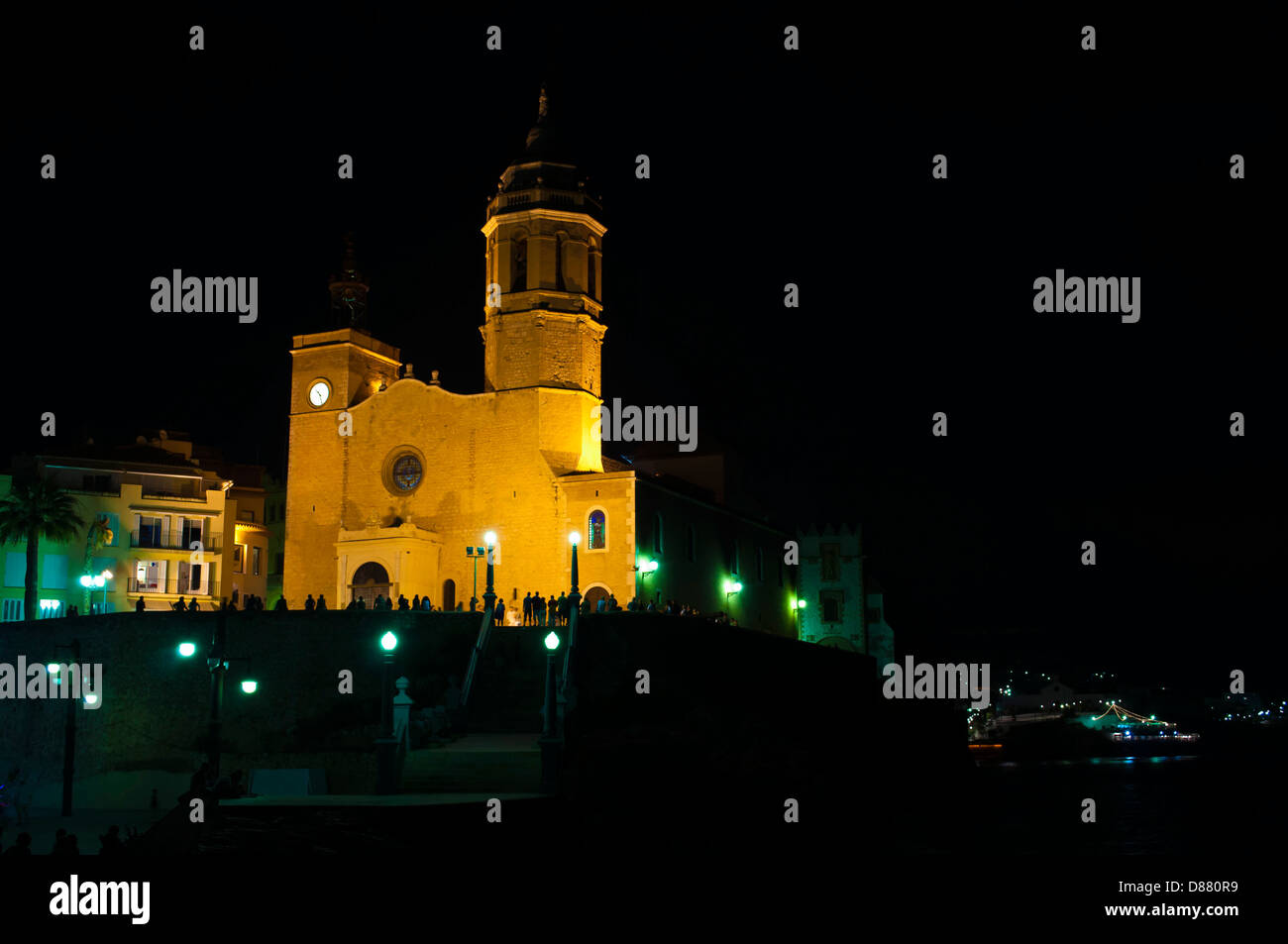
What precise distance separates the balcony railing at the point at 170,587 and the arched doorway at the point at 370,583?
987 cm

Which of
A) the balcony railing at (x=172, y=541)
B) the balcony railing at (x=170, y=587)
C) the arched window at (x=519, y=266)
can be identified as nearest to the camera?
the arched window at (x=519, y=266)

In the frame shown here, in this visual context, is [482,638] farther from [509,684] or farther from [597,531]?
[597,531]

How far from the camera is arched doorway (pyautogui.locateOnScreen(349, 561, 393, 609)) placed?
4347cm

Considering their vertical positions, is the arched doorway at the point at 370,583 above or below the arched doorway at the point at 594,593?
above

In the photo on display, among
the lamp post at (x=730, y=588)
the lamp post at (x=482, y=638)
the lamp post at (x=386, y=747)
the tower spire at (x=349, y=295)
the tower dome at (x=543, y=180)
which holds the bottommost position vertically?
the lamp post at (x=386, y=747)

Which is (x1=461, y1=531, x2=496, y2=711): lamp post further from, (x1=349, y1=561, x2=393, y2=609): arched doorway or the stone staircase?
(x1=349, y1=561, x2=393, y2=609): arched doorway

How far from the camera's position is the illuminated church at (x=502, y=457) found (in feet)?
139

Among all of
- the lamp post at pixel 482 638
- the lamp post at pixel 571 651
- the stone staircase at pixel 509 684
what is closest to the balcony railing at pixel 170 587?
the lamp post at pixel 482 638

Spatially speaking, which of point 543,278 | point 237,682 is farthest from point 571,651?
point 543,278

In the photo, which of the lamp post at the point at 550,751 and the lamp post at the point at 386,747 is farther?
the lamp post at the point at 386,747

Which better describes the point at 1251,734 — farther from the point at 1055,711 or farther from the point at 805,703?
the point at 805,703

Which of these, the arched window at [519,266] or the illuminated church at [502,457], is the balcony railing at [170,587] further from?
the arched window at [519,266]

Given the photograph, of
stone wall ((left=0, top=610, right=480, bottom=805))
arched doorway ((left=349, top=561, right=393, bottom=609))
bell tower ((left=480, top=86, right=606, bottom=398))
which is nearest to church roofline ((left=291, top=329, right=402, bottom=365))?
bell tower ((left=480, top=86, right=606, bottom=398))
